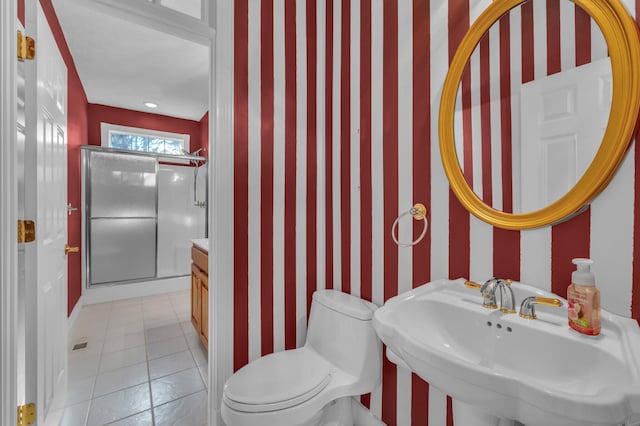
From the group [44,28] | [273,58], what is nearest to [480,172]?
[273,58]

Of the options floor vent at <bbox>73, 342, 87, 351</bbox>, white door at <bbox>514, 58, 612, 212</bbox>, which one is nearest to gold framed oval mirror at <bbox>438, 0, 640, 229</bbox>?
white door at <bbox>514, 58, 612, 212</bbox>

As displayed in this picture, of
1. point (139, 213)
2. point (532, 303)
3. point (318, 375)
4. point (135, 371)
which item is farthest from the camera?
point (139, 213)

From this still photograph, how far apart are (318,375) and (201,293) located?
51.8 inches

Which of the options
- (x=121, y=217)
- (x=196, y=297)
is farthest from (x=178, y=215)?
(x=196, y=297)

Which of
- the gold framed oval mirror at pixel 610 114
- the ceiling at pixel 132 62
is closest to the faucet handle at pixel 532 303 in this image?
the gold framed oval mirror at pixel 610 114

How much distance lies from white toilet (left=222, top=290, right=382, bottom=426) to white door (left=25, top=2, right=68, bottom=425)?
2.57ft

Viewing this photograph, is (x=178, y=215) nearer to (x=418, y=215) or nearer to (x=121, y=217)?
(x=121, y=217)

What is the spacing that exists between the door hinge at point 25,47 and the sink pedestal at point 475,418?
72.9 inches

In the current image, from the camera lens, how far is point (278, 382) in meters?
1.17

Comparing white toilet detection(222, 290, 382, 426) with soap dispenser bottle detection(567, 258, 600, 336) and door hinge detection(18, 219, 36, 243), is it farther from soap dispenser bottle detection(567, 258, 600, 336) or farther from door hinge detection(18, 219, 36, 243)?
door hinge detection(18, 219, 36, 243)

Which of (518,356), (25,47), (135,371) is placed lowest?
(135,371)

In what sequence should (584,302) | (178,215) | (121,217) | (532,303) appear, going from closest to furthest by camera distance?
(584,302), (532,303), (121,217), (178,215)

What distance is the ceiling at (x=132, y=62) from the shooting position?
228 cm

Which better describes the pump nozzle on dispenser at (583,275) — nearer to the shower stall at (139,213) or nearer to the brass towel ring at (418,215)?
the brass towel ring at (418,215)
